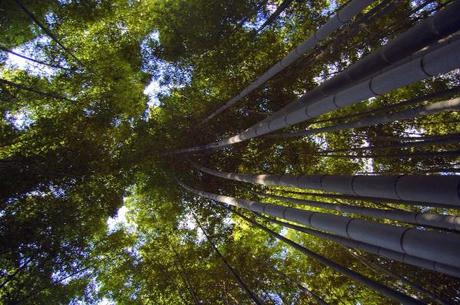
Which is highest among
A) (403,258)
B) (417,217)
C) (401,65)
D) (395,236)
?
A: (401,65)

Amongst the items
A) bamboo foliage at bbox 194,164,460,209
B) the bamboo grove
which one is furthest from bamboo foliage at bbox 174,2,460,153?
the bamboo grove

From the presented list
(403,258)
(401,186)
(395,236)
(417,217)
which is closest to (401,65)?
(401,186)

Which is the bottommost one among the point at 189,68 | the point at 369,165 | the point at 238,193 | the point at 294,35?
the point at 369,165

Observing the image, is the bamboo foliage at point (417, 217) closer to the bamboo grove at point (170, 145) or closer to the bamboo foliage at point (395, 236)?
the bamboo foliage at point (395, 236)

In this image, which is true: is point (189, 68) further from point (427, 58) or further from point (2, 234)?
point (427, 58)

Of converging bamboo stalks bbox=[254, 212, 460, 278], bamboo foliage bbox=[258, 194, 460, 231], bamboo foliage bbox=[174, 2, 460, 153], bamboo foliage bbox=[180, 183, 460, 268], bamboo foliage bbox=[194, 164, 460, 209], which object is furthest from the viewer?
converging bamboo stalks bbox=[254, 212, 460, 278]

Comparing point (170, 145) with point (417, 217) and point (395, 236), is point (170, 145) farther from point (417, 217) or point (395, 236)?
point (395, 236)

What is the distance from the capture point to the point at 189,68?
8719mm

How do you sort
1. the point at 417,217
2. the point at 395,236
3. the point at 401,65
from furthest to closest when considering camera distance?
the point at 417,217 < the point at 395,236 < the point at 401,65

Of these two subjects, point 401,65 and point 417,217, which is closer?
point 401,65

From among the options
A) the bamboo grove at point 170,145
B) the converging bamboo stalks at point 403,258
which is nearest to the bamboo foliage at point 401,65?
the converging bamboo stalks at point 403,258

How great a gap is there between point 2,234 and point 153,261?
380cm

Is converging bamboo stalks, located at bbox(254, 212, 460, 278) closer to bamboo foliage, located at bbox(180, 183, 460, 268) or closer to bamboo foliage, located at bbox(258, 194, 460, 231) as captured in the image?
bamboo foliage, located at bbox(258, 194, 460, 231)

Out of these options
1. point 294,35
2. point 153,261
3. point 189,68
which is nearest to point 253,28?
point 294,35
